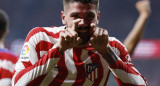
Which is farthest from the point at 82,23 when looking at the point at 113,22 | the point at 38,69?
the point at 113,22

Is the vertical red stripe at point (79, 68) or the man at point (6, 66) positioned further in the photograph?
the man at point (6, 66)

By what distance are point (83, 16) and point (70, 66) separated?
0.98 ft

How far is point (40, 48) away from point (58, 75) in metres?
0.16

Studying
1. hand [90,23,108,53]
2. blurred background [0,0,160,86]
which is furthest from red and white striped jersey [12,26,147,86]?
Answer: blurred background [0,0,160,86]

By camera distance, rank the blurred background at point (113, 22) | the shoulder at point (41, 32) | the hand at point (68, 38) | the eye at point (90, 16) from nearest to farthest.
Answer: the hand at point (68, 38) < the eye at point (90, 16) < the shoulder at point (41, 32) < the blurred background at point (113, 22)

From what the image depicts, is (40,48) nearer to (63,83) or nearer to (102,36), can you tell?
(63,83)

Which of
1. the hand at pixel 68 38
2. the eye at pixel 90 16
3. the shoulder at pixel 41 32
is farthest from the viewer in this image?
the shoulder at pixel 41 32

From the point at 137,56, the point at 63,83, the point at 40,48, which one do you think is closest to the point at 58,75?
the point at 63,83

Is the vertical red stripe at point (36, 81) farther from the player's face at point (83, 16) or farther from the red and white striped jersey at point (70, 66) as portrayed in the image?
the player's face at point (83, 16)

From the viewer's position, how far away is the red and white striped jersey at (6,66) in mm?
2221

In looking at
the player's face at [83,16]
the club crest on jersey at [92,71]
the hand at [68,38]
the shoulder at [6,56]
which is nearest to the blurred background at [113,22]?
the shoulder at [6,56]

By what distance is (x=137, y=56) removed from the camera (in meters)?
6.14

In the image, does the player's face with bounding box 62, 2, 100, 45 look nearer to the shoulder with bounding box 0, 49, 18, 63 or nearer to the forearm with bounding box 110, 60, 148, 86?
the forearm with bounding box 110, 60, 148, 86

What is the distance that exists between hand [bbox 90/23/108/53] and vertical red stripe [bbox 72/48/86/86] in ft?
0.78
